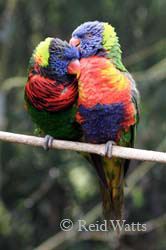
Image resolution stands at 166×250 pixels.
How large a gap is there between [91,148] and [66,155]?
1801mm

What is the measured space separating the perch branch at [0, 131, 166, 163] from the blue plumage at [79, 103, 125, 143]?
110 mm

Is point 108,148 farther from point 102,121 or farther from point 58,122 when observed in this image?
point 58,122

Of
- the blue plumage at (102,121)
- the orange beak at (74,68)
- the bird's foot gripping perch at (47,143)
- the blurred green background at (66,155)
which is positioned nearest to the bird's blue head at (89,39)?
the orange beak at (74,68)

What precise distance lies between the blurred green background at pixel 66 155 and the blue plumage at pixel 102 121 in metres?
1.19

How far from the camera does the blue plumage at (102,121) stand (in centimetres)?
300

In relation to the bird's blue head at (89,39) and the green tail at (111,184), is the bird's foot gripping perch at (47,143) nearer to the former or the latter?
the green tail at (111,184)

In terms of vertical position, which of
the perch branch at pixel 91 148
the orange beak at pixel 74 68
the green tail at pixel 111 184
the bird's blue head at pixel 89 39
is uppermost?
the bird's blue head at pixel 89 39

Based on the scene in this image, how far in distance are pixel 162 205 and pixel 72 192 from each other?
2.82 feet

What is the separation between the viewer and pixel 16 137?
281 centimetres

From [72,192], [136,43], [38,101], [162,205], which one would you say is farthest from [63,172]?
[38,101]

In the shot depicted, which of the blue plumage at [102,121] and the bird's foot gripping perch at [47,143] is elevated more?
the blue plumage at [102,121]

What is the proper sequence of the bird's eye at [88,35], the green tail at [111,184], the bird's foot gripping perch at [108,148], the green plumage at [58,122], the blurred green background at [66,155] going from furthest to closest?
the blurred green background at [66,155], the green tail at [111,184], the bird's eye at [88,35], the green plumage at [58,122], the bird's foot gripping perch at [108,148]

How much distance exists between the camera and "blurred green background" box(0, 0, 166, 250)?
4.40m

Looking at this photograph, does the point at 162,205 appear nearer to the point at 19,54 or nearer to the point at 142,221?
the point at 142,221
